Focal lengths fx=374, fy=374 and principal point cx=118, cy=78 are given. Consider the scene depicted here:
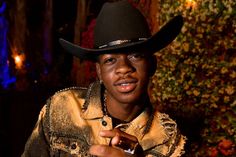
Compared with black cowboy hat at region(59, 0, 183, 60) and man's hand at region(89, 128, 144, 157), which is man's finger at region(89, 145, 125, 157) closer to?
man's hand at region(89, 128, 144, 157)

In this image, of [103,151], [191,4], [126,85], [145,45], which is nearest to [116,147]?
[103,151]

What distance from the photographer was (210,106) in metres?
6.05

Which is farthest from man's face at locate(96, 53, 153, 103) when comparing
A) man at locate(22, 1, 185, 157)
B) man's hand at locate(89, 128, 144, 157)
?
man's hand at locate(89, 128, 144, 157)

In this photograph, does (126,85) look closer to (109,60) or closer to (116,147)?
(109,60)

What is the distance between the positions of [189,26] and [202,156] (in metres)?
2.12

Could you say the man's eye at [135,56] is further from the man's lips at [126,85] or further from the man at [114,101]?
the man's lips at [126,85]

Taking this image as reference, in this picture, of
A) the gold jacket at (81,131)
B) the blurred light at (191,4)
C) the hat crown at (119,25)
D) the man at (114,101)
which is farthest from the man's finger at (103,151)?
the blurred light at (191,4)

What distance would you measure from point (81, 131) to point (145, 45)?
2.60 feet

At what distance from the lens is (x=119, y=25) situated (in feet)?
8.32

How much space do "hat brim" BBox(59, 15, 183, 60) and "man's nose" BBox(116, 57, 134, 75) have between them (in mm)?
72

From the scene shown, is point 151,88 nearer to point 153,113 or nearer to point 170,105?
point 170,105

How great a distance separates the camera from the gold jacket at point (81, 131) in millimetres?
2742

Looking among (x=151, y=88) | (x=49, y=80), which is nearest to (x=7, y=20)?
(x=49, y=80)

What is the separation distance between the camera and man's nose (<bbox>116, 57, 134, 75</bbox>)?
8.09 feet
